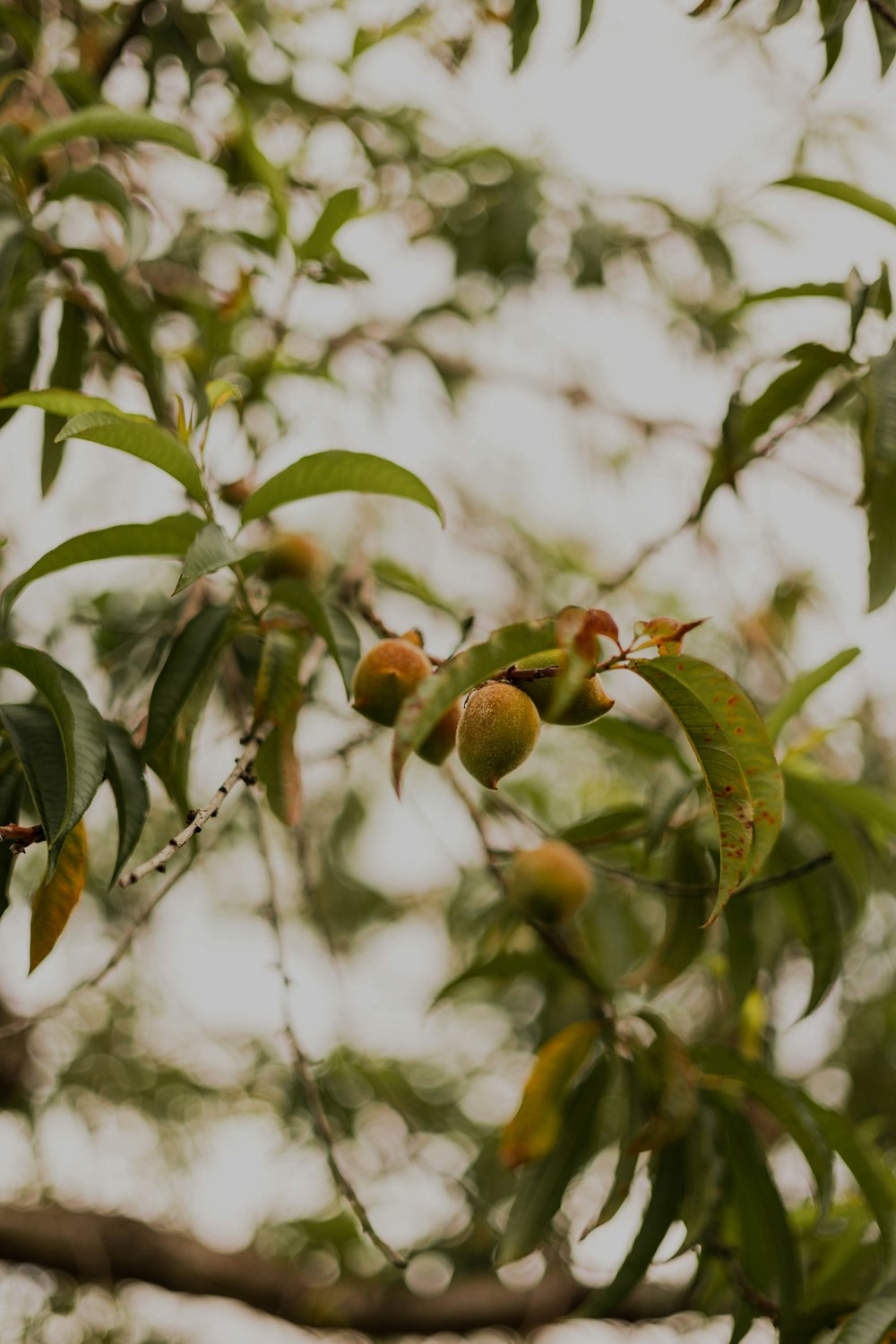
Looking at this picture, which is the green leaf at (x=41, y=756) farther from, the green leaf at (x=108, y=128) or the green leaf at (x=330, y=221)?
the green leaf at (x=330, y=221)

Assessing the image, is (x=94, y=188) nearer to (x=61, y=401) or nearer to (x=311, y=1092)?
(x=61, y=401)

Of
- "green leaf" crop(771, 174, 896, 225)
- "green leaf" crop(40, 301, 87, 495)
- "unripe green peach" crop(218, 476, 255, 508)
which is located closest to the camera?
"green leaf" crop(771, 174, 896, 225)

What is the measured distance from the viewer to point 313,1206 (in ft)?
9.96

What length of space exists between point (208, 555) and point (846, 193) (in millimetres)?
893

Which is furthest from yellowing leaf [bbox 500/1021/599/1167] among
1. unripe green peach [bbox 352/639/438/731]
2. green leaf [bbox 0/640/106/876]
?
green leaf [bbox 0/640/106/876]

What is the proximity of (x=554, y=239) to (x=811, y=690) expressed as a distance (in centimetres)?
175

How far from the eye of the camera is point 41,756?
1.00 metres

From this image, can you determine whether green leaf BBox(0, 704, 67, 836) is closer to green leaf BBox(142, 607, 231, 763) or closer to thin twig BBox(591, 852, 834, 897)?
green leaf BBox(142, 607, 231, 763)

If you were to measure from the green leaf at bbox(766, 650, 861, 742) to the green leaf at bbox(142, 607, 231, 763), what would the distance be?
0.60 m

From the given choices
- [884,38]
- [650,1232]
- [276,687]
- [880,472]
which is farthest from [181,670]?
[884,38]

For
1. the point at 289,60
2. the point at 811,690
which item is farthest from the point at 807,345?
the point at 289,60

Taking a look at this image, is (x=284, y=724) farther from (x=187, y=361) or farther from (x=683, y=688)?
(x=187, y=361)

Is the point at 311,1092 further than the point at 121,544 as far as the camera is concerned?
Yes

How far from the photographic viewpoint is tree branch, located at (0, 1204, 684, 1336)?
2.45 m
